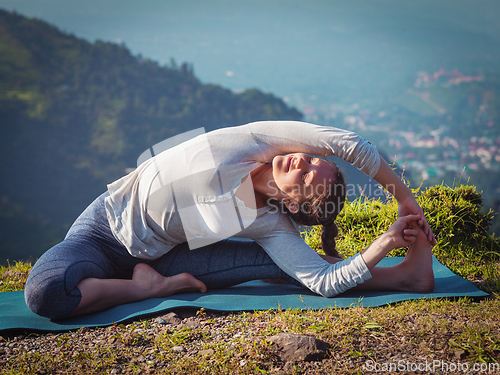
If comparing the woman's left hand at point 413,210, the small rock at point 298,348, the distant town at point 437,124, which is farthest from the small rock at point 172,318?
the distant town at point 437,124

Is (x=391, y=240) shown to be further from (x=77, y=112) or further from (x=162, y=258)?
(x=77, y=112)

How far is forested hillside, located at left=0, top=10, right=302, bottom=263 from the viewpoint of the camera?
36000mm

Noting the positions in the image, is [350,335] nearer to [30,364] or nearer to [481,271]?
[30,364]

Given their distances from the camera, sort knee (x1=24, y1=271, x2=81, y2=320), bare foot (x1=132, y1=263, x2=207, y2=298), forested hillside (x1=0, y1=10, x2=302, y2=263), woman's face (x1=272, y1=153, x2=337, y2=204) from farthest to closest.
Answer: forested hillside (x1=0, y1=10, x2=302, y2=263) < bare foot (x1=132, y1=263, x2=207, y2=298) < woman's face (x1=272, y1=153, x2=337, y2=204) < knee (x1=24, y1=271, x2=81, y2=320)

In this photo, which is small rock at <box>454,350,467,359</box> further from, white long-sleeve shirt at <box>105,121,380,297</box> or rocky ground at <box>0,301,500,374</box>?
white long-sleeve shirt at <box>105,121,380,297</box>

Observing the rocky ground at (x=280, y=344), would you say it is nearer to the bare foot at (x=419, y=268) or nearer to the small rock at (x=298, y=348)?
the small rock at (x=298, y=348)

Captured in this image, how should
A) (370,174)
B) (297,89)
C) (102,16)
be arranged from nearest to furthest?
(370,174) < (297,89) < (102,16)

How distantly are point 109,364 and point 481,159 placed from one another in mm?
54768

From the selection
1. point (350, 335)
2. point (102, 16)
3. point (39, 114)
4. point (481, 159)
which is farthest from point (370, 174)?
point (102, 16)

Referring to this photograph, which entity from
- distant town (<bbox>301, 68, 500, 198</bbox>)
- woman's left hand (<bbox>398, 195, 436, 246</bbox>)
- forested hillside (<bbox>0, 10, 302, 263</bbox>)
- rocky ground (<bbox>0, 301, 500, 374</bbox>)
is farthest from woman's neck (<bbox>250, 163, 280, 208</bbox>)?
distant town (<bbox>301, 68, 500, 198</bbox>)

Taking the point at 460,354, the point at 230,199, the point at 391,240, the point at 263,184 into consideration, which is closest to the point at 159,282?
the point at 230,199

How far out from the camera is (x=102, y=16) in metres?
86.2

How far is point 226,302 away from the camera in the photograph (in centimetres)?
234

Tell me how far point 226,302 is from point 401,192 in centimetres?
136
